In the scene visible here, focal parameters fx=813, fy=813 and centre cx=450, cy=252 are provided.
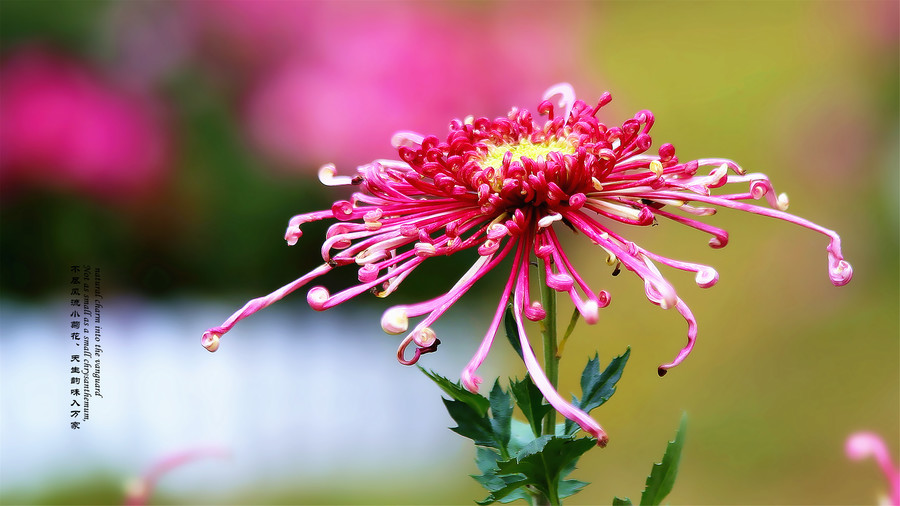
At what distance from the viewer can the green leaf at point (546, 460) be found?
0.30 metres

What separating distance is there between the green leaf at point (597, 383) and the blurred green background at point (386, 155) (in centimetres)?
112

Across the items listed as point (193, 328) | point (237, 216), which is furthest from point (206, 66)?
point (193, 328)

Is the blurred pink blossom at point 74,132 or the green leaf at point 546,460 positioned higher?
the blurred pink blossom at point 74,132

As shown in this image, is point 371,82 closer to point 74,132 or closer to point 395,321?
point 74,132

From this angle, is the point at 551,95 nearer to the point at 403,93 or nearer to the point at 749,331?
the point at 403,93

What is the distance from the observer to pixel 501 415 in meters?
0.33

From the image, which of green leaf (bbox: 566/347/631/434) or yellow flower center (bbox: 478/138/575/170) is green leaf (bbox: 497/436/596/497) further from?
yellow flower center (bbox: 478/138/575/170)

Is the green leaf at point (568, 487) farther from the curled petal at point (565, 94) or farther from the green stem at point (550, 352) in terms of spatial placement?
the curled petal at point (565, 94)

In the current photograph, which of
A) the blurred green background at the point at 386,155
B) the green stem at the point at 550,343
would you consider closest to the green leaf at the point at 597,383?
the green stem at the point at 550,343

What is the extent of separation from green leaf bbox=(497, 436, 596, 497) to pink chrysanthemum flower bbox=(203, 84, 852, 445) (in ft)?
0.13

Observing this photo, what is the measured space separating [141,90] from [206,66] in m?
0.12

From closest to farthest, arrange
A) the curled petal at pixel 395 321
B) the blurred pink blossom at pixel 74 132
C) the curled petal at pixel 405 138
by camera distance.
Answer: the curled petal at pixel 395 321 → the curled petal at pixel 405 138 → the blurred pink blossom at pixel 74 132

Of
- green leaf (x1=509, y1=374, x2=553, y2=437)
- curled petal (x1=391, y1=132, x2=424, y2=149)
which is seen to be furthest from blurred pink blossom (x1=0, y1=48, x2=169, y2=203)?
green leaf (x1=509, y1=374, x2=553, y2=437)

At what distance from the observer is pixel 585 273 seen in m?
1.83
